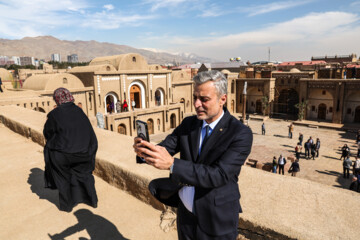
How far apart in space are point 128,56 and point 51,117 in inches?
886

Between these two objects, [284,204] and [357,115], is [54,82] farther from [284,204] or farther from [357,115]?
[357,115]

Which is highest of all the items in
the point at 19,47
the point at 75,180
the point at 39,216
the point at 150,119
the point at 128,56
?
the point at 19,47

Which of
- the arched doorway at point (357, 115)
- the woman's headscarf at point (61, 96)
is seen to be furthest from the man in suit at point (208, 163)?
the arched doorway at point (357, 115)

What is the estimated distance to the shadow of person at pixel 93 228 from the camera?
2738 millimetres

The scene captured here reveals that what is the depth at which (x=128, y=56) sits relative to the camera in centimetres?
2458

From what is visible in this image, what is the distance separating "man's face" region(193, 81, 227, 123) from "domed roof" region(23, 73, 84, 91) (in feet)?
65.6

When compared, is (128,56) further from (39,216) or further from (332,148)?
(39,216)

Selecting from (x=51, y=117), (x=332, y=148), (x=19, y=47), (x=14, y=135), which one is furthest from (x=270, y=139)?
(x=19, y=47)

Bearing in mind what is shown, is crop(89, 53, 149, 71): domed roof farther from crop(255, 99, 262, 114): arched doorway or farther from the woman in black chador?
the woman in black chador

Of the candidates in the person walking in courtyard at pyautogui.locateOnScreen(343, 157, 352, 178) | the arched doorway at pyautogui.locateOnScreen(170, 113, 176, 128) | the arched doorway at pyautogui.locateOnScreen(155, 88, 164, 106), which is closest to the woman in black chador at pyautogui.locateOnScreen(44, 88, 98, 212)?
the person walking in courtyard at pyautogui.locateOnScreen(343, 157, 352, 178)

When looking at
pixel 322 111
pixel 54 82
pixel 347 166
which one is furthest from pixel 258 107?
pixel 54 82

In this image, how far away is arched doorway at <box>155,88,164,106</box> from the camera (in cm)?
2628

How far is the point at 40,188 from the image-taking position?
3.93m

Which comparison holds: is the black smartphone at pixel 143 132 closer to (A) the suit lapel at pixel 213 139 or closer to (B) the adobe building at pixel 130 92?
(A) the suit lapel at pixel 213 139
